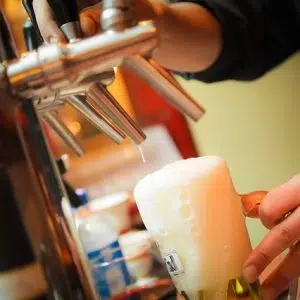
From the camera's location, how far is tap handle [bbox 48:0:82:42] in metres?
0.37

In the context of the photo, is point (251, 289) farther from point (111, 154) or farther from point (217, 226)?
point (111, 154)

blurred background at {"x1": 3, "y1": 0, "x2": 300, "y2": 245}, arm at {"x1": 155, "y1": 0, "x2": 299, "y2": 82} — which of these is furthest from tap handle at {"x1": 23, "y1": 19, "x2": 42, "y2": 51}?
blurred background at {"x1": 3, "y1": 0, "x2": 300, "y2": 245}

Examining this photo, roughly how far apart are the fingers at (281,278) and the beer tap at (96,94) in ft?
0.49

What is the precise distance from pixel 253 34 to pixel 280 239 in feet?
1.21

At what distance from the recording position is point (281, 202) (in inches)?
17.4

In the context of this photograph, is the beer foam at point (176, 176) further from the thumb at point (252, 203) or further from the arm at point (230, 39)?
the arm at point (230, 39)

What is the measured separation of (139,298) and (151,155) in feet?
2.60

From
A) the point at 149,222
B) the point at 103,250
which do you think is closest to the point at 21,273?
the point at 149,222

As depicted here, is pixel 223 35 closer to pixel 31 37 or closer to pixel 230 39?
pixel 230 39

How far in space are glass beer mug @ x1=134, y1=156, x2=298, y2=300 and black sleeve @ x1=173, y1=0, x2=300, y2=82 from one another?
332 mm

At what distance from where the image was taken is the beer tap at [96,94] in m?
0.37

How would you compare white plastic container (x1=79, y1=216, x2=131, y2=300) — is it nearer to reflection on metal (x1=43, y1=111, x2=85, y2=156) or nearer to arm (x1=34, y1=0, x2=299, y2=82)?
reflection on metal (x1=43, y1=111, x2=85, y2=156)

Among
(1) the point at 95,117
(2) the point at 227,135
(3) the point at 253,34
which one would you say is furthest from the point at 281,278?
(2) the point at 227,135

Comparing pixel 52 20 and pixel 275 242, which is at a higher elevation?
Result: pixel 52 20
